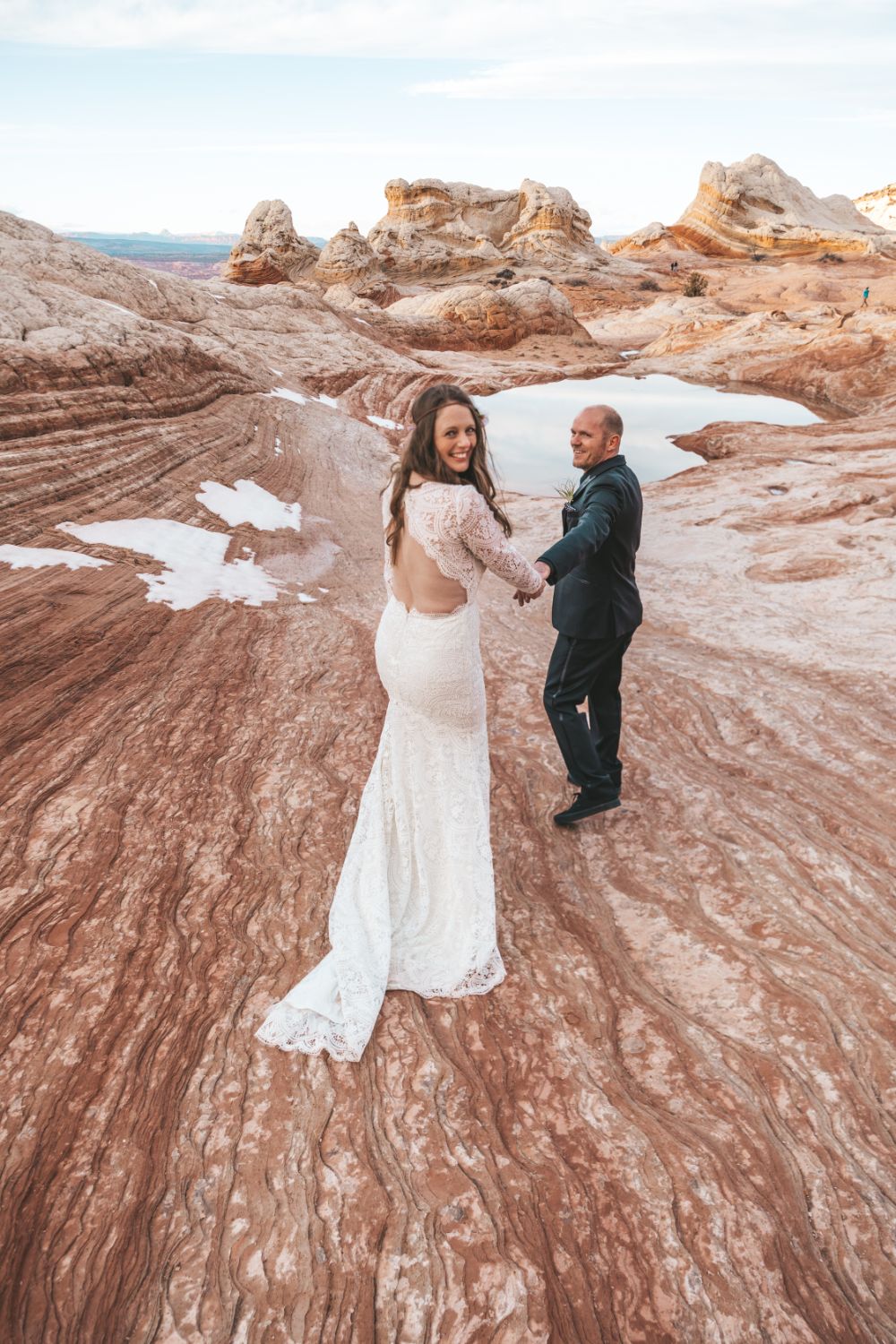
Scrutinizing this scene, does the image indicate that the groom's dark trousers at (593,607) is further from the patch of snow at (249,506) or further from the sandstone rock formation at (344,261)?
the sandstone rock formation at (344,261)

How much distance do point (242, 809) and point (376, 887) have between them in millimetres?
1176

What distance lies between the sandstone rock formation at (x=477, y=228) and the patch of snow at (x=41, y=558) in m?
35.6

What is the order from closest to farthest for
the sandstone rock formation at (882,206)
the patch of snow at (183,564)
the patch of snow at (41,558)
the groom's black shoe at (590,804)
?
the groom's black shoe at (590,804) < the patch of snow at (41,558) < the patch of snow at (183,564) < the sandstone rock formation at (882,206)

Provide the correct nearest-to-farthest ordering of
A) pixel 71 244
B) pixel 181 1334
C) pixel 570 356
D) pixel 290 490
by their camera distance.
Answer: pixel 181 1334 < pixel 290 490 < pixel 71 244 < pixel 570 356

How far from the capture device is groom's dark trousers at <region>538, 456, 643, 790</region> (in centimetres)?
324

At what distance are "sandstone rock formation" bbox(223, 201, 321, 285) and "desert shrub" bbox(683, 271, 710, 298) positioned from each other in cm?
1590

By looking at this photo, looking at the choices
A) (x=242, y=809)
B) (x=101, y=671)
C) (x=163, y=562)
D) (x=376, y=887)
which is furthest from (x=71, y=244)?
(x=376, y=887)

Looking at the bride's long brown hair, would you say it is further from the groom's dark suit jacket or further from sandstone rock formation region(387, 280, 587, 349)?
sandstone rock formation region(387, 280, 587, 349)

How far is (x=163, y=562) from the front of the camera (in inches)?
260

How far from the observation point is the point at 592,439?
3354mm

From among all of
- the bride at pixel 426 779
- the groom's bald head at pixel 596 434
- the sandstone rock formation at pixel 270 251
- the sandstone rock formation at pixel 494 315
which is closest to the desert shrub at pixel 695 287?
the sandstone rock formation at pixel 494 315

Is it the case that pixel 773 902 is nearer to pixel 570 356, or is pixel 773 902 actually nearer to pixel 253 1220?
pixel 253 1220

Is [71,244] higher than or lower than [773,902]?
higher

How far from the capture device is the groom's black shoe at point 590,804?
392cm
